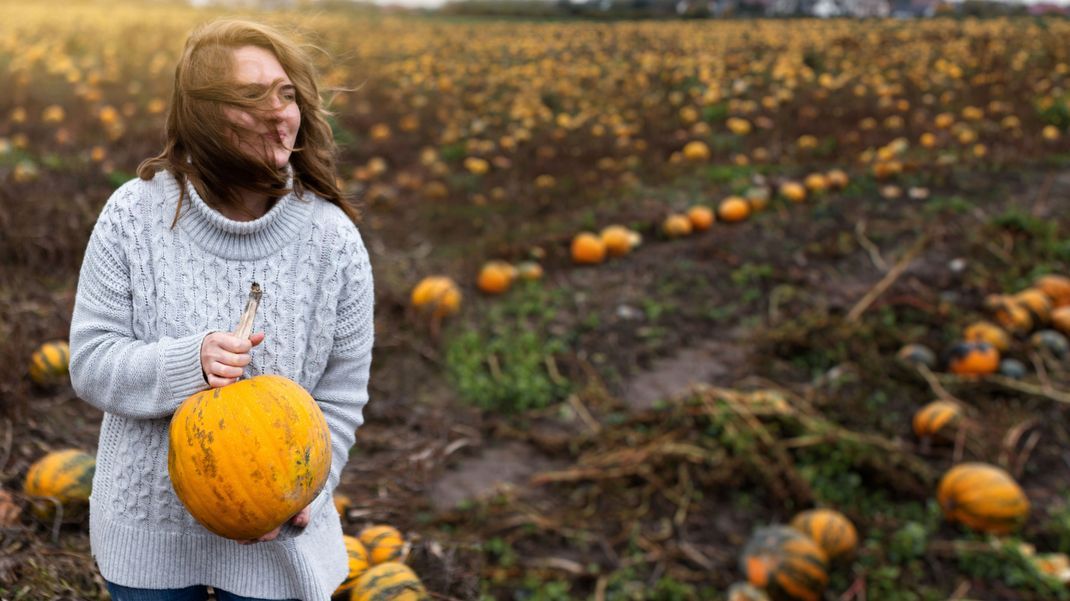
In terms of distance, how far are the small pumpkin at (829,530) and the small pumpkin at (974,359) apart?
6.16ft

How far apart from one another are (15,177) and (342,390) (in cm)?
610

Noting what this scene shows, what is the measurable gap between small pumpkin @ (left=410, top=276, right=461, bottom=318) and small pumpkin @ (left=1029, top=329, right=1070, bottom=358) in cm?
400

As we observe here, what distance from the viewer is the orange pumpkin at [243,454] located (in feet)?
5.63

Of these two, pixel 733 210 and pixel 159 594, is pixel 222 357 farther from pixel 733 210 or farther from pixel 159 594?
pixel 733 210

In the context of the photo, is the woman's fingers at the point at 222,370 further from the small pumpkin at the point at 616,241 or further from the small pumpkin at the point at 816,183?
the small pumpkin at the point at 816,183

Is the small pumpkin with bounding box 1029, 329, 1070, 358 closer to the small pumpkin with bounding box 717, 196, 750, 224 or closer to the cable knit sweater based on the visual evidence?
the small pumpkin with bounding box 717, 196, 750, 224

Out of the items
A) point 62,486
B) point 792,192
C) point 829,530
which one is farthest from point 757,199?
point 62,486

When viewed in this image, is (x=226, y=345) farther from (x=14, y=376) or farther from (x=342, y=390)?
(x=14, y=376)

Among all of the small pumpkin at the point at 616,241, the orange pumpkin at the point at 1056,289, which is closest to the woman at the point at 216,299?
the small pumpkin at the point at 616,241

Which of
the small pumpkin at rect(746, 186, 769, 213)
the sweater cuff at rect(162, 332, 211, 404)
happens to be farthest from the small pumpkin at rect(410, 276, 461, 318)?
the sweater cuff at rect(162, 332, 211, 404)

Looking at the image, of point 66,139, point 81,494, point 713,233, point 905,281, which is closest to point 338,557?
point 81,494

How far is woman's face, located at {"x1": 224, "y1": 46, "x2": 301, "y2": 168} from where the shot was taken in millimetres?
1806

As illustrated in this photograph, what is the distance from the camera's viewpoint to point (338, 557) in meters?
2.21

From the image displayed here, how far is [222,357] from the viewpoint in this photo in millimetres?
1725
